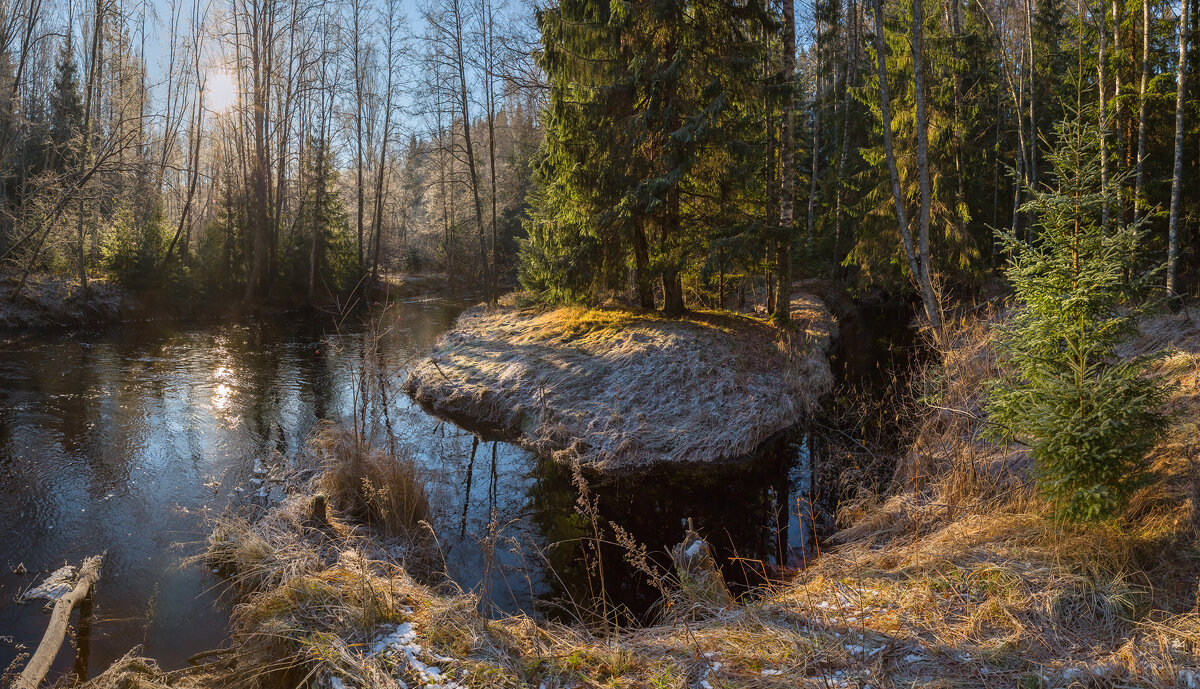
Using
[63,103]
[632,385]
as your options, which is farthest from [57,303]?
[632,385]

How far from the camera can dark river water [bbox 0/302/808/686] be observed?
206 inches

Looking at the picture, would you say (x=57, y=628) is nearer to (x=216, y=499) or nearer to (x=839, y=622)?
(x=216, y=499)

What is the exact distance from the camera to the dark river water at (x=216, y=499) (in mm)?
5230

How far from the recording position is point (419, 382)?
12273mm

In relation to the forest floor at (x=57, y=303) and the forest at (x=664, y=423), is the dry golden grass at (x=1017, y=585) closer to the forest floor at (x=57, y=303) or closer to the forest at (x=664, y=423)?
the forest at (x=664, y=423)

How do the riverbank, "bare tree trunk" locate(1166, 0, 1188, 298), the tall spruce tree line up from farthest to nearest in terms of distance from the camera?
the tall spruce tree → "bare tree trunk" locate(1166, 0, 1188, 298) → the riverbank

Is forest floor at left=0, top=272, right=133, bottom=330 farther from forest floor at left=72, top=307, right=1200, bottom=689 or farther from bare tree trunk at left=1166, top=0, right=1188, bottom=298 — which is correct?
bare tree trunk at left=1166, top=0, right=1188, bottom=298

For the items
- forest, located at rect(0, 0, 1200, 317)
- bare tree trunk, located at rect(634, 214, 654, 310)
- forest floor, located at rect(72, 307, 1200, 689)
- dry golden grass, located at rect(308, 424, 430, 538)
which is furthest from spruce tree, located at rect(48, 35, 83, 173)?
forest floor, located at rect(72, 307, 1200, 689)

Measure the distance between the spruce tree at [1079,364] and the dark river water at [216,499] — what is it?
248 centimetres

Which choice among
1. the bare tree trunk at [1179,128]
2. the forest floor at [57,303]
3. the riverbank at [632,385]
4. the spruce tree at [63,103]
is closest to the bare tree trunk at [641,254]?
the riverbank at [632,385]

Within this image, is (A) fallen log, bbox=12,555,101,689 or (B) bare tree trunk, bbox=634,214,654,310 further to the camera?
(B) bare tree trunk, bbox=634,214,654,310

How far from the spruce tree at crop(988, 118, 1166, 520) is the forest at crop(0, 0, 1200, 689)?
0.03m

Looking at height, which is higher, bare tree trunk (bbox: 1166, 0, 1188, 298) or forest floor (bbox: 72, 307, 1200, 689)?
bare tree trunk (bbox: 1166, 0, 1188, 298)

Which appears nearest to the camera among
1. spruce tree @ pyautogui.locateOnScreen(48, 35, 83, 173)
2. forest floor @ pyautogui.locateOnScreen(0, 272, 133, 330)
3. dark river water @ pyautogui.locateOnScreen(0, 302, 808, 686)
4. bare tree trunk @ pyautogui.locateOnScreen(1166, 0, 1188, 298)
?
dark river water @ pyautogui.locateOnScreen(0, 302, 808, 686)
